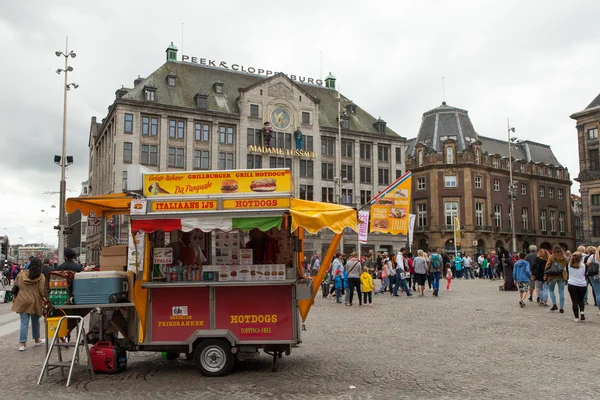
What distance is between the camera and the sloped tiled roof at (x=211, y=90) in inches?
2223

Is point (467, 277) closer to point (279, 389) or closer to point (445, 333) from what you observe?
point (445, 333)

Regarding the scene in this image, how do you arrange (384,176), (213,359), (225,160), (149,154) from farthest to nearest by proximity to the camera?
(384,176)
(225,160)
(149,154)
(213,359)

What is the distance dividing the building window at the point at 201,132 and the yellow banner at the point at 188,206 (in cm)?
4877

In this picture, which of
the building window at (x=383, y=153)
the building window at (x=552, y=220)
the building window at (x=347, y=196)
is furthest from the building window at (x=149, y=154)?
the building window at (x=552, y=220)

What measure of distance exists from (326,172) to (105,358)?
5497 centimetres

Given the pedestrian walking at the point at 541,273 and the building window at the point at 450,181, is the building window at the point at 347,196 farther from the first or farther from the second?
the pedestrian walking at the point at 541,273

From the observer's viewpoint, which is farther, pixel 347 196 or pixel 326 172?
pixel 347 196

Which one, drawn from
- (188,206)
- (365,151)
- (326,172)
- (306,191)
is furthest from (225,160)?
(188,206)

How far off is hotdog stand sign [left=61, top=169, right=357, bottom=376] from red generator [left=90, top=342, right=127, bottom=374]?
0.22 metres

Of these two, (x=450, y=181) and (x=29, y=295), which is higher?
(x=450, y=181)

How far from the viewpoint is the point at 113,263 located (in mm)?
8992

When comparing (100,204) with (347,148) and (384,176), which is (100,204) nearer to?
(347,148)

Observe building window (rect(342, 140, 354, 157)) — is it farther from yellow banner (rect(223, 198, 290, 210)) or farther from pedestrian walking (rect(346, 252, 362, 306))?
yellow banner (rect(223, 198, 290, 210))

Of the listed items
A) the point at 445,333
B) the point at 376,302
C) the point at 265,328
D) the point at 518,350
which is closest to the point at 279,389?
the point at 265,328
